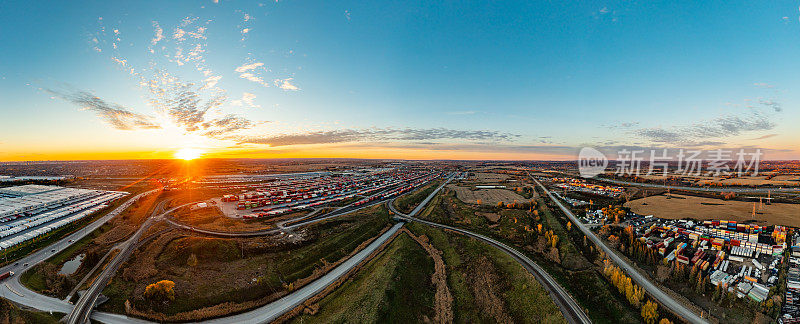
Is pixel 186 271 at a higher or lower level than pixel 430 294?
higher

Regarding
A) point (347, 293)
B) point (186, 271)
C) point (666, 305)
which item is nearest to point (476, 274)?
point (347, 293)

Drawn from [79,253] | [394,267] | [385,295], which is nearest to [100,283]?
[79,253]

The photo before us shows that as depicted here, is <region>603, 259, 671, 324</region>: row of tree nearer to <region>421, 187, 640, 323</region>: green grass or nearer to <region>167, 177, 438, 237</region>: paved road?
<region>421, 187, 640, 323</region>: green grass

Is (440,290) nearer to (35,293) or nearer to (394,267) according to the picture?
(394,267)

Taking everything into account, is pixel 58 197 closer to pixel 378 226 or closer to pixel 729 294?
pixel 378 226

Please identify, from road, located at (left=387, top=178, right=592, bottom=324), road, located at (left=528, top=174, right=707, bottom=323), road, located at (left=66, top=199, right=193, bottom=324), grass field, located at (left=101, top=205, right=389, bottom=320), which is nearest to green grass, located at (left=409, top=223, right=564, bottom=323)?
road, located at (left=387, top=178, right=592, bottom=324)

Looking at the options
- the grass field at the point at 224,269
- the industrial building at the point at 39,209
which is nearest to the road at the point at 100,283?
the grass field at the point at 224,269
